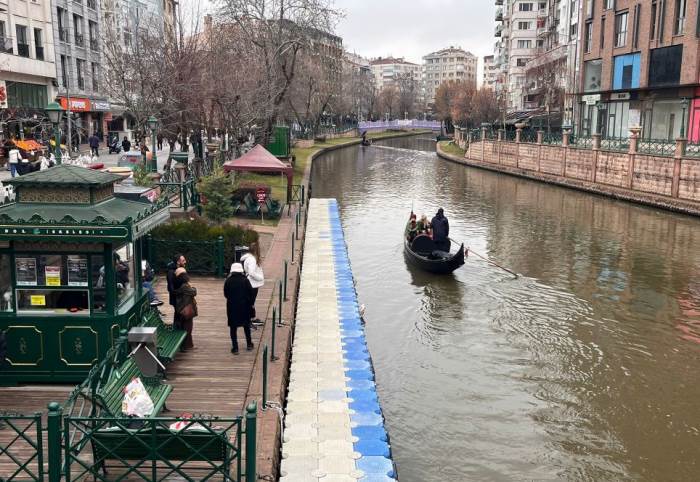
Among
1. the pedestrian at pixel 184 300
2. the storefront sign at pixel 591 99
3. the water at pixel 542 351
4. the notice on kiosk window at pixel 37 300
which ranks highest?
the storefront sign at pixel 591 99

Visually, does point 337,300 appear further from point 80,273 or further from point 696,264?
point 696,264

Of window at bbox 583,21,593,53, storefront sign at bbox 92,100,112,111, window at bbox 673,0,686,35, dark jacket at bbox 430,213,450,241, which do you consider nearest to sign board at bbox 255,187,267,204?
dark jacket at bbox 430,213,450,241

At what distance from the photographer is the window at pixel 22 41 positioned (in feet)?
149

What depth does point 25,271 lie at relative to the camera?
34.0 ft

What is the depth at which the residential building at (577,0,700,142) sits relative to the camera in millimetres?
46969

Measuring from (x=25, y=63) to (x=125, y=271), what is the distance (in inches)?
1571

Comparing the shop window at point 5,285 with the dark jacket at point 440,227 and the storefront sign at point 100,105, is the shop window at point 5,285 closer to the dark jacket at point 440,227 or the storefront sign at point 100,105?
the dark jacket at point 440,227

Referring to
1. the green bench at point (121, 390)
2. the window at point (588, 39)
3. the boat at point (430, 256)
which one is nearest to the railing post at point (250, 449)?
the green bench at point (121, 390)

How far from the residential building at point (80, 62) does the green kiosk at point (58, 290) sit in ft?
138

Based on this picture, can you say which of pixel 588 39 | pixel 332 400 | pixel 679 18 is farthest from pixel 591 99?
pixel 332 400

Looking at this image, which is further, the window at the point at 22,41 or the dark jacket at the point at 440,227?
the window at the point at 22,41

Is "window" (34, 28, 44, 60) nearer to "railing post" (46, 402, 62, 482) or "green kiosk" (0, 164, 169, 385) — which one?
"green kiosk" (0, 164, 169, 385)

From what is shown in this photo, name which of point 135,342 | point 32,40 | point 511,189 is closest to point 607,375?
point 135,342

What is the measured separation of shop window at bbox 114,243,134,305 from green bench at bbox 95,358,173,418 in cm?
186
